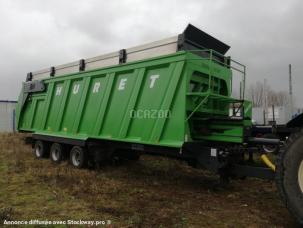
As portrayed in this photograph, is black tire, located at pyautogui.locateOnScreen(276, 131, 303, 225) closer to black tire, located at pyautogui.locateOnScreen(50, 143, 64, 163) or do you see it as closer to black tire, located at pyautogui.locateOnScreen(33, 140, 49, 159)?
black tire, located at pyautogui.locateOnScreen(50, 143, 64, 163)

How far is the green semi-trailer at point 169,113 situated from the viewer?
6.76 m

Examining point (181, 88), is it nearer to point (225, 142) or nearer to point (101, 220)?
point (225, 142)

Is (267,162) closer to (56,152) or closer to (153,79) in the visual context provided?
(153,79)

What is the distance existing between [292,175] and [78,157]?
21.7 ft

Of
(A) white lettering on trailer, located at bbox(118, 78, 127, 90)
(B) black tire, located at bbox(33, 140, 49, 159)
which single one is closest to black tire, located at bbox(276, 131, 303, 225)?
(A) white lettering on trailer, located at bbox(118, 78, 127, 90)

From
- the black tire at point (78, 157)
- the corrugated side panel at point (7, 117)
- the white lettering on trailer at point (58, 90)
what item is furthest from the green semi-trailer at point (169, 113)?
the corrugated side panel at point (7, 117)

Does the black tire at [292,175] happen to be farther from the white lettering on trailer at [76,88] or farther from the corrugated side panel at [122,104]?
the white lettering on trailer at [76,88]

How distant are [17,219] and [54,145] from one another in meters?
5.99

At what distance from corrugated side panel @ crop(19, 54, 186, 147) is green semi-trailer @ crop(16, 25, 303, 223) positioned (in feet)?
0.07

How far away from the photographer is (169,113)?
732 cm

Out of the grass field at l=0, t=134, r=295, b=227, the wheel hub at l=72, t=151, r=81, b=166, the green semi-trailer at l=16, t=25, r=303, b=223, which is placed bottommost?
the grass field at l=0, t=134, r=295, b=227

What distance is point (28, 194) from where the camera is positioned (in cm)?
700

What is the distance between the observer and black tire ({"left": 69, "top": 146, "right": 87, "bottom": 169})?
983 centimetres

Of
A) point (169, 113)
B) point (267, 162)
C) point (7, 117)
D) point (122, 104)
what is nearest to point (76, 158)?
point (122, 104)
